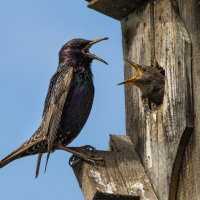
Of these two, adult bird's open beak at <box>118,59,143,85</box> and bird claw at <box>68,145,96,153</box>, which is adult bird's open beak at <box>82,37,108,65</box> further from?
bird claw at <box>68,145,96,153</box>

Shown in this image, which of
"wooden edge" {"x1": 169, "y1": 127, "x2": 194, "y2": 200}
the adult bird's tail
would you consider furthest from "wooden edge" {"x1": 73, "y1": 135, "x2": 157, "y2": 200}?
the adult bird's tail

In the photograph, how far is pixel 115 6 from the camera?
5785 mm

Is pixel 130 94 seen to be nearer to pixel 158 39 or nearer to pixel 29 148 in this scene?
pixel 158 39

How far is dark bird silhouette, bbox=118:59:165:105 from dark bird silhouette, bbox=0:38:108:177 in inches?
28.4

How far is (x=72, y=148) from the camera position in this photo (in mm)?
5555

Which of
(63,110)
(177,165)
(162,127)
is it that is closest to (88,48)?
(63,110)

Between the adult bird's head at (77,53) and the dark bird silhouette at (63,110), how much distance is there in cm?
3

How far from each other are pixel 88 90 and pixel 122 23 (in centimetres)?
64

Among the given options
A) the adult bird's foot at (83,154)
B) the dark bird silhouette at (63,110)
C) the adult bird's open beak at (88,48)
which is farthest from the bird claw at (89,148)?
the adult bird's open beak at (88,48)

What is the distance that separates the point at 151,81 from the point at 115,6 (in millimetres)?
728

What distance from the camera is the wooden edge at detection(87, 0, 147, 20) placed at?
5.74 m

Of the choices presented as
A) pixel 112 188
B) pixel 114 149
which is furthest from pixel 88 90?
pixel 112 188

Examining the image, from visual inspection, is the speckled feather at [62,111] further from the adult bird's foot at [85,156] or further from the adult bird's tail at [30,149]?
the adult bird's foot at [85,156]

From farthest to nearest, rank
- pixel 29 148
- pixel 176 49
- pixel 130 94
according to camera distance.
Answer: pixel 29 148
pixel 130 94
pixel 176 49
